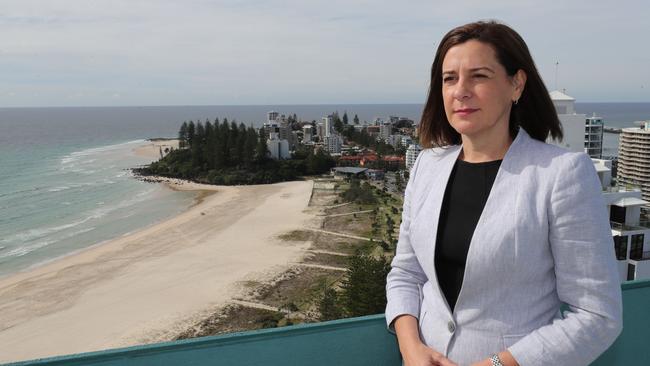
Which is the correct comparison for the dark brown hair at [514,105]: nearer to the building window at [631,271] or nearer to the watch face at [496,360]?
the watch face at [496,360]

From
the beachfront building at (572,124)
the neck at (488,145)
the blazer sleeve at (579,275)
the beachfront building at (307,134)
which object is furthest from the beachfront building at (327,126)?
the blazer sleeve at (579,275)

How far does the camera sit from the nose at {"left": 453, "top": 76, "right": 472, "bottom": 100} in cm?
127

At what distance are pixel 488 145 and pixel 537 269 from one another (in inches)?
13.7

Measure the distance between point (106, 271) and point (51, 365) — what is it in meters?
16.6

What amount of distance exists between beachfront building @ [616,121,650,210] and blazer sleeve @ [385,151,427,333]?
2193 cm

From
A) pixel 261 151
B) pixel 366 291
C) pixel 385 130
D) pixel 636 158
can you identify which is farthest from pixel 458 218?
pixel 385 130

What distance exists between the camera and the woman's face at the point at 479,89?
4.14ft

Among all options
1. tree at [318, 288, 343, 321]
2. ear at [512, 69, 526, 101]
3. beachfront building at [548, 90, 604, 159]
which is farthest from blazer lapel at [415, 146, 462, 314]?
tree at [318, 288, 343, 321]

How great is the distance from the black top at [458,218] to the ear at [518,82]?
0.18m

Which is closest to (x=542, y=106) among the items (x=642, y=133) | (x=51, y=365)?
(x=51, y=365)

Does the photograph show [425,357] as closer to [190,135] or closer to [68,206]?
[68,206]

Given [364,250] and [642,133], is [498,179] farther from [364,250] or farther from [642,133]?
[642,133]

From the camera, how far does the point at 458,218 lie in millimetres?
1284

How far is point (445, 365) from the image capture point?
1295 millimetres
